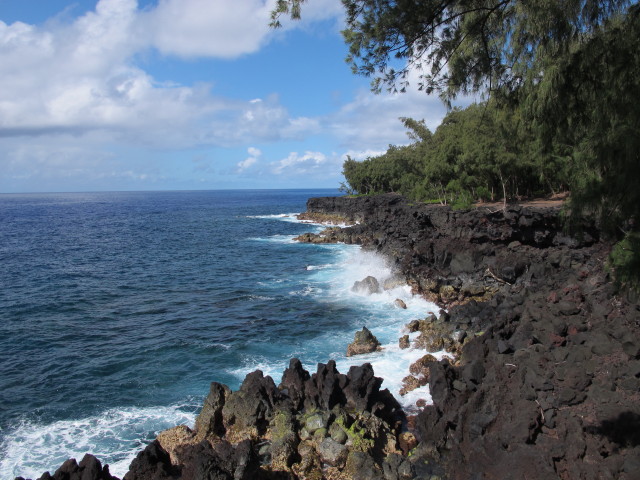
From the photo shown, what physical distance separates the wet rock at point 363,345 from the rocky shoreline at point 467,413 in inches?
6.0

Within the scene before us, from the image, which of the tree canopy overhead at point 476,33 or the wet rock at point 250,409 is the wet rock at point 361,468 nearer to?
the wet rock at point 250,409

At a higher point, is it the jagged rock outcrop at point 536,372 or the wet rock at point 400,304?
the jagged rock outcrop at point 536,372

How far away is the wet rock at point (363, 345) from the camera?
22.9 metres

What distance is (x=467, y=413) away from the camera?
47.2 feet

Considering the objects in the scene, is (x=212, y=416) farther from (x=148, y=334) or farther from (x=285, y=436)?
(x=148, y=334)

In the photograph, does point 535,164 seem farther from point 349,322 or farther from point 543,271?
point 349,322

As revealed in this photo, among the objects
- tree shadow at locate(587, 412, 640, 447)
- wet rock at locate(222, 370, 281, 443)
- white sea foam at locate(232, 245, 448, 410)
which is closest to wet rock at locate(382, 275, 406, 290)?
white sea foam at locate(232, 245, 448, 410)

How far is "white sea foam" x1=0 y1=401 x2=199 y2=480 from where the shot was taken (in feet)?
49.2

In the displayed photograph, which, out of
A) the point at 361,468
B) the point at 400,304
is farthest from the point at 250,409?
the point at 400,304

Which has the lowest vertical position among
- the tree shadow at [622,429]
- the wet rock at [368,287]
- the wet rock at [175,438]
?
the wet rock at [175,438]

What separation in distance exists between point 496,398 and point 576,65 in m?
9.87

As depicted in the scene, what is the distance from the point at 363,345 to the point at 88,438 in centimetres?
1247

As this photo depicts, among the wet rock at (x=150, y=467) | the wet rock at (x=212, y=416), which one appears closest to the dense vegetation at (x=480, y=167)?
the wet rock at (x=212, y=416)

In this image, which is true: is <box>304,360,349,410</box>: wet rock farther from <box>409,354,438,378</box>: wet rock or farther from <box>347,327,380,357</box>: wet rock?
<box>347,327,380,357</box>: wet rock
